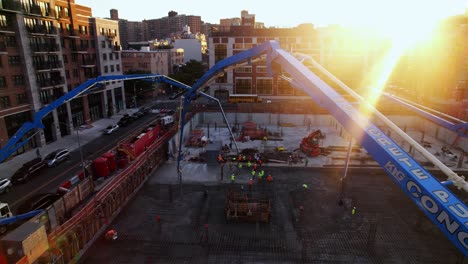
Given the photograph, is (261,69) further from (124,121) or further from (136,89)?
(124,121)

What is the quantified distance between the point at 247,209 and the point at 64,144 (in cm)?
3302

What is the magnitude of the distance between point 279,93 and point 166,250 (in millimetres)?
57600

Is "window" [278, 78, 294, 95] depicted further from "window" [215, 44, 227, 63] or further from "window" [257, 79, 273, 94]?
"window" [215, 44, 227, 63]

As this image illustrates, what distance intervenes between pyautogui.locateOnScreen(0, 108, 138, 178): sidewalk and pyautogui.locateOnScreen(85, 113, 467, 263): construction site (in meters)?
16.8

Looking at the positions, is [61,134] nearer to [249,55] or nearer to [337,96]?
[249,55]

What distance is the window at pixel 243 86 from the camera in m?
73.8

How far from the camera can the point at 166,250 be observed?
800 inches

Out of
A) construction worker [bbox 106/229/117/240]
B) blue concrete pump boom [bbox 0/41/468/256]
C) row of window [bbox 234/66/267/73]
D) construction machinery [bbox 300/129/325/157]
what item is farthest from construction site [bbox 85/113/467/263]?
row of window [bbox 234/66/267/73]

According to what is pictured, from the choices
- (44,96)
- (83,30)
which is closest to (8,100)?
(44,96)

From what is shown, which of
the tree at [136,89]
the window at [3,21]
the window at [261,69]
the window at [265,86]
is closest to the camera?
the window at [3,21]

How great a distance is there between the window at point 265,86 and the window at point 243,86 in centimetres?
231

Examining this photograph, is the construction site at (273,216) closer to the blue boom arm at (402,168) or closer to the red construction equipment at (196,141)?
the red construction equipment at (196,141)

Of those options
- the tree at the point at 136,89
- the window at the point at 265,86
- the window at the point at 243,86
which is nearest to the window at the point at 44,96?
the tree at the point at 136,89

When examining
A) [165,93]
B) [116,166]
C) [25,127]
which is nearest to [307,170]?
[116,166]
